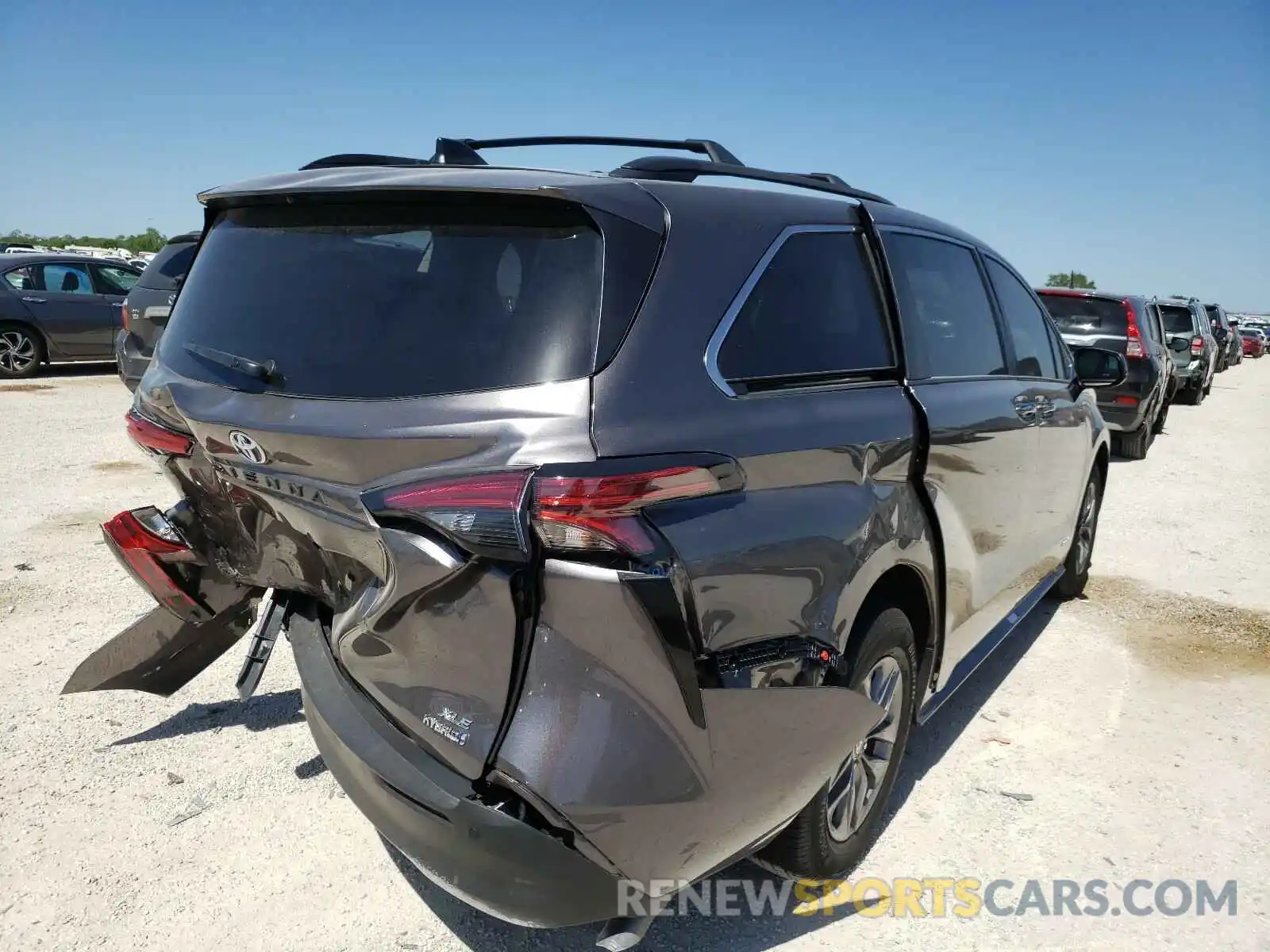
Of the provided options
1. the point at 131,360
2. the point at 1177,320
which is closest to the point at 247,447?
the point at 131,360

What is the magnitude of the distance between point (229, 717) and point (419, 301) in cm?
233

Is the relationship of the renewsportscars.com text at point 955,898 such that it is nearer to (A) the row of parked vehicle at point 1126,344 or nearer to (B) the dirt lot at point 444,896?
(B) the dirt lot at point 444,896

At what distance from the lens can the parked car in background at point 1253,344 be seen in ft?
162

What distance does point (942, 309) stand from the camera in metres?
3.42

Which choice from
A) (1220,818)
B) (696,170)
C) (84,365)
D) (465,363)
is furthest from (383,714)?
(84,365)

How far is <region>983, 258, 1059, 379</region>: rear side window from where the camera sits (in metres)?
4.09

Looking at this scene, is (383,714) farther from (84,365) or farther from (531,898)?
(84,365)

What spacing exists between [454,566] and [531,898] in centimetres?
68

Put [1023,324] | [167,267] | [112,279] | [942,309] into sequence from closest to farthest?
[942,309]
[1023,324]
[167,267]
[112,279]

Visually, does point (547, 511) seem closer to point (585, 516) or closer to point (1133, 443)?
point (585, 516)

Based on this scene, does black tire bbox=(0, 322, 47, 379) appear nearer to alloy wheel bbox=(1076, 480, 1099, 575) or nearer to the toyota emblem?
the toyota emblem

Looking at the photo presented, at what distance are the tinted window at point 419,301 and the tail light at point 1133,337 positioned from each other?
10.3m

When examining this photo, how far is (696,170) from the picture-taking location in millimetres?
2520

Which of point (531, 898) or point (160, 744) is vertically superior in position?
point (531, 898)
